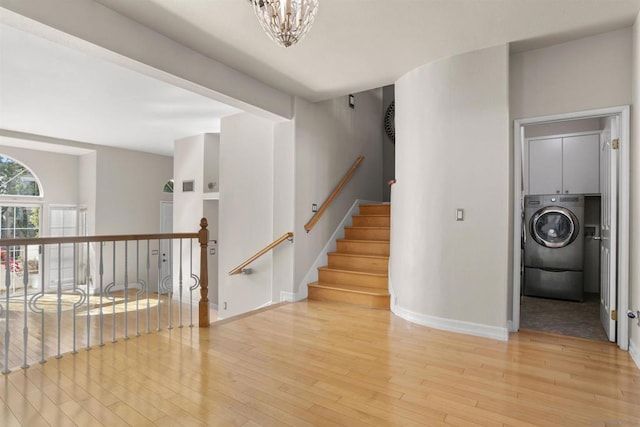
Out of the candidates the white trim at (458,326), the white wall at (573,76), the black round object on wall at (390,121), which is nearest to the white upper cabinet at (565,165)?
the white wall at (573,76)

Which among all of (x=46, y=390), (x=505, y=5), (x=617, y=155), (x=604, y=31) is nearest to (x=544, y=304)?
(x=617, y=155)

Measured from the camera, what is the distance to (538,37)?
3119 mm

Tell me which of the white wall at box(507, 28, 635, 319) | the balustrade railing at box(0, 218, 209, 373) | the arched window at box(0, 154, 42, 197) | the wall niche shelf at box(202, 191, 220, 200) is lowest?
the balustrade railing at box(0, 218, 209, 373)

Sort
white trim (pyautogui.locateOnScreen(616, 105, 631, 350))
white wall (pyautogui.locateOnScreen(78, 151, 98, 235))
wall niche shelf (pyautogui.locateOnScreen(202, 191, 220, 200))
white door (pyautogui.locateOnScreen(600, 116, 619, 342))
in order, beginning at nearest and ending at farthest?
white trim (pyautogui.locateOnScreen(616, 105, 631, 350)), white door (pyautogui.locateOnScreen(600, 116, 619, 342)), wall niche shelf (pyautogui.locateOnScreen(202, 191, 220, 200)), white wall (pyautogui.locateOnScreen(78, 151, 98, 235))

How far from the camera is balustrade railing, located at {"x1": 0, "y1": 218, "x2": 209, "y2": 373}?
8.99 ft

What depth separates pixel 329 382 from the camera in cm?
239

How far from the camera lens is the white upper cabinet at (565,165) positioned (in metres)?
4.82

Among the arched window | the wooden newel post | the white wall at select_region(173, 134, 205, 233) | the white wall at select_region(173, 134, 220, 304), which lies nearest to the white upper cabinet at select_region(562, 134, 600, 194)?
the wooden newel post

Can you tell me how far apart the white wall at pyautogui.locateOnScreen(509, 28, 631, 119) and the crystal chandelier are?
2.55 metres

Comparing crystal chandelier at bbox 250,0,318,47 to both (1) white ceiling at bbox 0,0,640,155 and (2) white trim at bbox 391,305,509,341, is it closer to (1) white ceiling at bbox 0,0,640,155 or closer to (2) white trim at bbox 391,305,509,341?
(1) white ceiling at bbox 0,0,640,155

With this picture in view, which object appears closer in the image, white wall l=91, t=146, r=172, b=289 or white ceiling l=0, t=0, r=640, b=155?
white ceiling l=0, t=0, r=640, b=155

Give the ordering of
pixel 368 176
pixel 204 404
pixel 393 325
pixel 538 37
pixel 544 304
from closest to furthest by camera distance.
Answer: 1. pixel 204 404
2. pixel 538 37
3. pixel 393 325
4. pixel 544 304
5. pixel 368 176

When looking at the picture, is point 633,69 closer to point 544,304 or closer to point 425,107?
point 425,107

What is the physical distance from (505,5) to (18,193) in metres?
8.85
